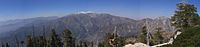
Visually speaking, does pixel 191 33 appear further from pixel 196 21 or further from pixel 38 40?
pixel 38 40

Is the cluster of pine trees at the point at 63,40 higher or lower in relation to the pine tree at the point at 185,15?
lower

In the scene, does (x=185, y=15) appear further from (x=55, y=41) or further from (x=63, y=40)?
(x=55, y=41)

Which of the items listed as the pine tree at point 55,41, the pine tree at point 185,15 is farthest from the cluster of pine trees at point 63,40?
the pine tree at point 185,15

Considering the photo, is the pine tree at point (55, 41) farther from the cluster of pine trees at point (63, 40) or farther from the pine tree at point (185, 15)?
the pine tree at point (185, 15)

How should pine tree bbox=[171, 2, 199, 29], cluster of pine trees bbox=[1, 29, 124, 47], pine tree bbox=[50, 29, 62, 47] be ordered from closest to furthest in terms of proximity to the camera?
1. pine tree bbox=[171, 2, 199, 29]
2. cluster of pine trees bbox=[1, 29, 124, 47]
3. pine tree bbox=[50, 29, 62, 47]

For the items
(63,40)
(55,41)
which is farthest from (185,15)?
(55,41)

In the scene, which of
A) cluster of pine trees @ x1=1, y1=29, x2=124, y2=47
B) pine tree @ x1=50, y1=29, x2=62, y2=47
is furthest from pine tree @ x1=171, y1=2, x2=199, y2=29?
pine tree @ x1=50, y1=29, x2=62, y2=47

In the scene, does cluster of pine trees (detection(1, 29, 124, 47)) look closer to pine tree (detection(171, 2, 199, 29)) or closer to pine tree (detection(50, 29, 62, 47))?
pine tree (detection(50, 29, 62, 47))

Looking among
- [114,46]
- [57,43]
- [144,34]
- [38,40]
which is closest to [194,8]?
[114,46]
